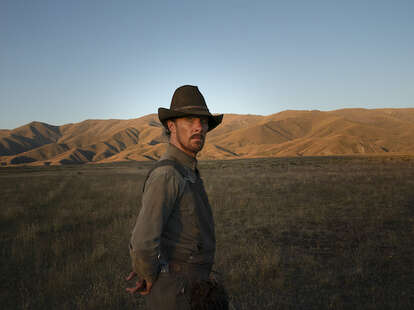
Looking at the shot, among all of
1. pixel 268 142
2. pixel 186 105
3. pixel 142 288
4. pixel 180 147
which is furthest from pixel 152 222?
pixel 268 142

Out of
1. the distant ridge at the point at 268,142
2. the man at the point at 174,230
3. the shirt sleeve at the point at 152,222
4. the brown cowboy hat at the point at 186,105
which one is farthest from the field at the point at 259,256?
the distant ridge at the point at 268,142

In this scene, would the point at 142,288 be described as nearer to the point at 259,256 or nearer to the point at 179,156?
the point at 179,156

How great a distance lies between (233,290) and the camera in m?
4.40

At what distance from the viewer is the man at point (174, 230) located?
153 cm

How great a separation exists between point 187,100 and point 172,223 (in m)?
0.88

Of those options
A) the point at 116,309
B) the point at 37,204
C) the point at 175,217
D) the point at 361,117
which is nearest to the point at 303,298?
the point at 116,309

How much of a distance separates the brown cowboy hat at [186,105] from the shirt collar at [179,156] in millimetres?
239

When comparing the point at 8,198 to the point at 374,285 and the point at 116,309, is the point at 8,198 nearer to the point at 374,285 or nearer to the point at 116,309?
the point at 116,309

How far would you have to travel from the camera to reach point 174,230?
1.68m

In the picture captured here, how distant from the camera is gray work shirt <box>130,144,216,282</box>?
1.52 meters

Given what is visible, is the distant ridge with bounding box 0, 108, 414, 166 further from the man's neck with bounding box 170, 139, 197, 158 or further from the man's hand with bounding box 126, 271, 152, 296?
the man's hand with bounding box 126, 271, 152, 296

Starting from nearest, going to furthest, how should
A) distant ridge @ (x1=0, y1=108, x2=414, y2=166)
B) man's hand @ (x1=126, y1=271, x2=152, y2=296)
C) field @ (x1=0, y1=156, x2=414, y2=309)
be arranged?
man's hand @ (x1=126, y1=271, x2=152, y2=296) → field @ (x1=0, y1=156, x2=414, y2=309) → distant ridge @ (x1=0, y1=108, x2=414, y2=166)

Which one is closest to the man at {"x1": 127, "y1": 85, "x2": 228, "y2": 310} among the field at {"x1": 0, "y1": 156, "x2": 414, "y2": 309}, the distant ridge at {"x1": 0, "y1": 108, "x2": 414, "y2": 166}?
the field at {"x1": 0, "y1": 156, "x2": 414, "y2": 309}

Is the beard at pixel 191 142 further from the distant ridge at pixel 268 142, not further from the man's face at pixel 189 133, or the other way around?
the distant ridge at pixel 268 142
